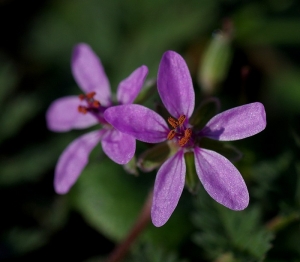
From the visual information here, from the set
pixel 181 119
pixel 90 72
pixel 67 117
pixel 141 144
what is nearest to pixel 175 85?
pixel 181 119

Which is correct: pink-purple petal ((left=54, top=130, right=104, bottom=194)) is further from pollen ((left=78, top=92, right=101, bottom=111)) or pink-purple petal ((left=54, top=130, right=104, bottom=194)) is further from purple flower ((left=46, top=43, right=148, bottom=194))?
pollen ((left=78, top=92, right=101, bottom=111))

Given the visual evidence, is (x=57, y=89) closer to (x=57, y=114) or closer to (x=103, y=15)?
(x=103, y=15)

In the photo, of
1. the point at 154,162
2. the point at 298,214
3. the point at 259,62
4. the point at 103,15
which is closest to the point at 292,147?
the point at 298,214

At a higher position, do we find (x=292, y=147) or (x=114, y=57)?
(x=114, y=57)

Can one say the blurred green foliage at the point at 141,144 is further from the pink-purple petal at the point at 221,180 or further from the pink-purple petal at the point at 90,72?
the pink-purple petal at the point at 90,72

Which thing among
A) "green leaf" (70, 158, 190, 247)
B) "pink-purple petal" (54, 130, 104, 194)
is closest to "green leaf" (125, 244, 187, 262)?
"green leaf" (70, 158, 190, 247)

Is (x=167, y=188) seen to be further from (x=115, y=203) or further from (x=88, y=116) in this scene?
(x=115, y=203)
